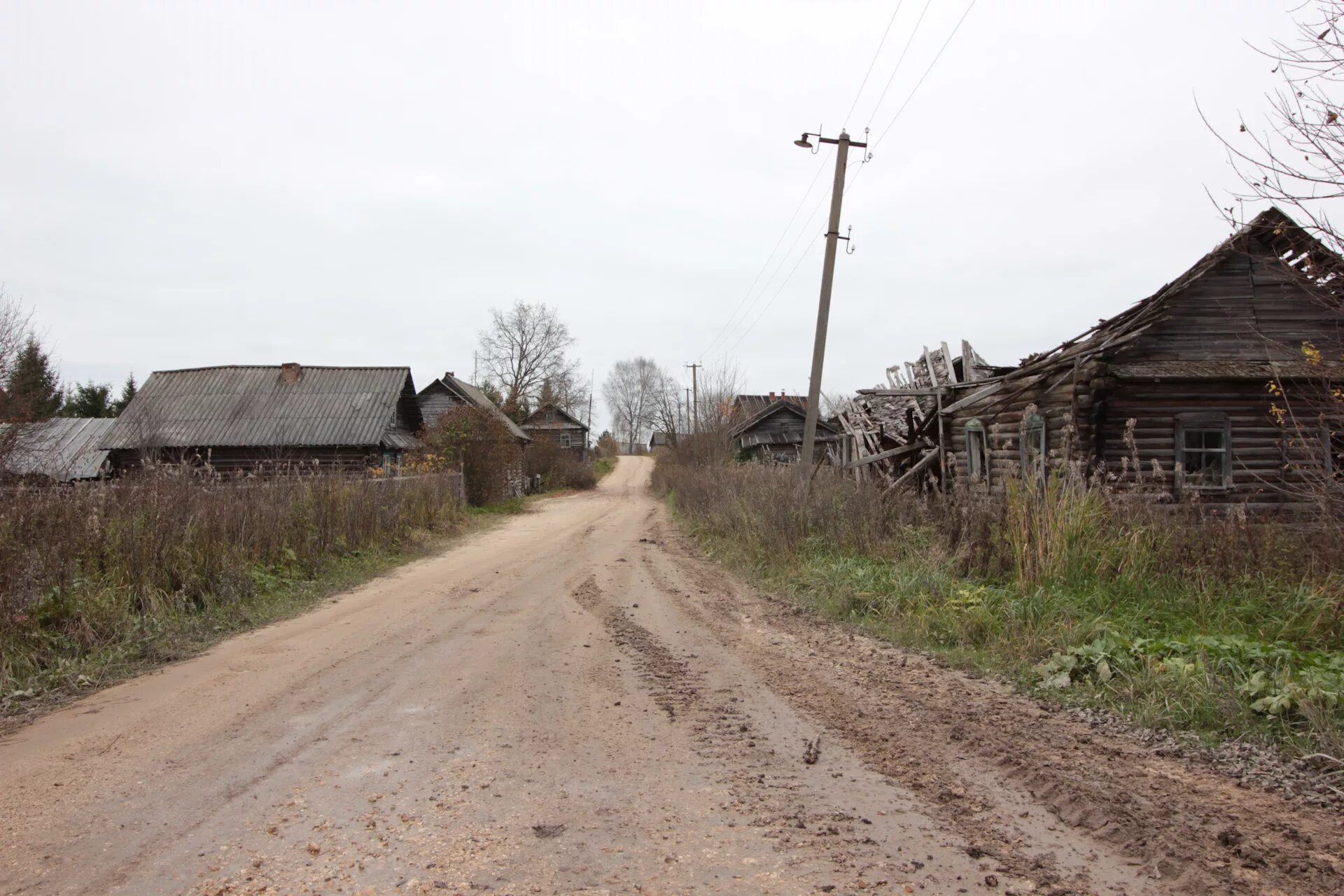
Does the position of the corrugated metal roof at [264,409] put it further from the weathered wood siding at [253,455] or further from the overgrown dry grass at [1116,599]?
the overgrown dry grass at [1116,599]

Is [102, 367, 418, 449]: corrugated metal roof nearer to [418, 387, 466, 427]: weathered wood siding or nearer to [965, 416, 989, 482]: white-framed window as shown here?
[418, 387, 466, 427]: weathered wood siding

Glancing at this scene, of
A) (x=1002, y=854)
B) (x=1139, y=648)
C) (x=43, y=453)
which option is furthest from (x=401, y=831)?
(x=43, y=453)

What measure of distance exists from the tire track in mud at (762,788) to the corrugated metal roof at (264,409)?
1037 inches

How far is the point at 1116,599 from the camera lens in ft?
22.1

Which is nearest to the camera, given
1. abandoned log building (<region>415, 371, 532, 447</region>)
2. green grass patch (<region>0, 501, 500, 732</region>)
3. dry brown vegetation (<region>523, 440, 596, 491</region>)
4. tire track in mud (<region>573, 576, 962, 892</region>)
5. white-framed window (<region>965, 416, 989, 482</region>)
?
tire track in mud (<region>573, 576, 962, 892</region>)

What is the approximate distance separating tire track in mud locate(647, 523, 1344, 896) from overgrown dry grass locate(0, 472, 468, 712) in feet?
18.2

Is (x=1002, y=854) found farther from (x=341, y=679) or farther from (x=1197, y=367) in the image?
(x=1197, y=367)

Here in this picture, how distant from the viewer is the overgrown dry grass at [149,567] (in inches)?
259

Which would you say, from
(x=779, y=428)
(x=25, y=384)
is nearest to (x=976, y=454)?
(x=25, y=384)

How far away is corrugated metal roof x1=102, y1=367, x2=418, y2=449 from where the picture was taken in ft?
99.0

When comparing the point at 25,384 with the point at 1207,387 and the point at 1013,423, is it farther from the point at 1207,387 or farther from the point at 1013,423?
the point at 1207,387

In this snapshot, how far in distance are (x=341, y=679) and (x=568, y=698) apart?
6.20ft

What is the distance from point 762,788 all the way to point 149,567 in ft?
24.5

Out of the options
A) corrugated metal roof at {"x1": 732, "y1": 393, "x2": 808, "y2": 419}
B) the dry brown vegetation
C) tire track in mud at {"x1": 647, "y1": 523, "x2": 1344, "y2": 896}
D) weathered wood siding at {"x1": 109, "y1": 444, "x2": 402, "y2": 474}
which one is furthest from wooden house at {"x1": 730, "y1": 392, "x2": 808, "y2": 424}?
tire track in mud at {"x1": 647, "y1": 523, "x2": 1344, "y2": 896}
